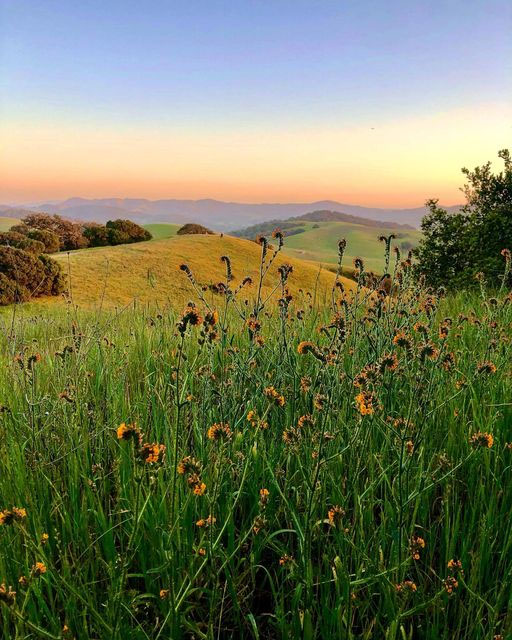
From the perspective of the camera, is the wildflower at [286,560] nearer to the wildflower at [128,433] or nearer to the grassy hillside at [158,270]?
the wildflower at [128,433]

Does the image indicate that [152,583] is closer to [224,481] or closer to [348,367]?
[224,481]

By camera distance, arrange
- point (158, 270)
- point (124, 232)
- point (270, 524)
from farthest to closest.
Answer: point (124, 232) → point (158, 270) → point (270, 524)

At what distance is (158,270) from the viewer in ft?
59.5

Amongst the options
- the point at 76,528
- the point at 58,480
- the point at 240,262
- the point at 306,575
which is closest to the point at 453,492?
the point at 306,575

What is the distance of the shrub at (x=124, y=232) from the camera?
26797 mm

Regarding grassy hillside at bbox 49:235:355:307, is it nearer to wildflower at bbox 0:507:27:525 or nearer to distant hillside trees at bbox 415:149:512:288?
distant hillside trees at bbox 415:149:512:288

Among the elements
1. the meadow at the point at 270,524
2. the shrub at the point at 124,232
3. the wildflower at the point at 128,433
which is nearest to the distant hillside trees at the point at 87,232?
the shrub at the point at 124,232

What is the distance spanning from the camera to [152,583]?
175cm

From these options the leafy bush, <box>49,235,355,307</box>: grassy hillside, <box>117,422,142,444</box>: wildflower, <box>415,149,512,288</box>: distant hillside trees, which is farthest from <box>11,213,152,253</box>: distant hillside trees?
<box>117,422,142,444</box>: wildflower

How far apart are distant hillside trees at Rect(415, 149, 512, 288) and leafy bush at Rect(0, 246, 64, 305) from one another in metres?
9.97

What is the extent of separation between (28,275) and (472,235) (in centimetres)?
1204

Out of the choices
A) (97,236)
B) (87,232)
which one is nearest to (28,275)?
(97,236)

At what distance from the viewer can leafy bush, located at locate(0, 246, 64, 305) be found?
467 inches

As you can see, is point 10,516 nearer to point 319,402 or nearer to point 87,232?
point 319,402
